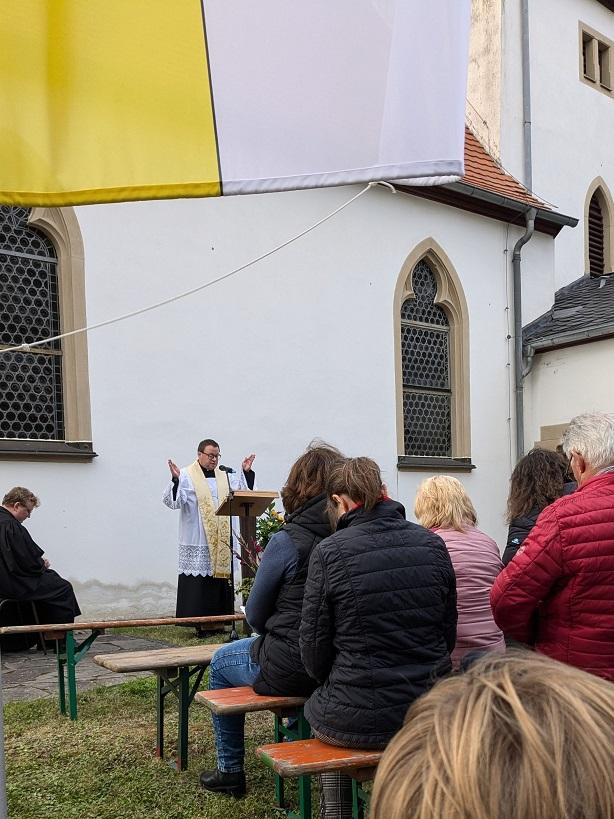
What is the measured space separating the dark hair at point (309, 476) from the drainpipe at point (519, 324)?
420 inches

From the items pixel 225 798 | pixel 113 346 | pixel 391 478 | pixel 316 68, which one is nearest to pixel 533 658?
pixel 316 68

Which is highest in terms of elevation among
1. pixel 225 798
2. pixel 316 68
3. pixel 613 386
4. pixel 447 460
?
pixel 316 68

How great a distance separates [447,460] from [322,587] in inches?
410

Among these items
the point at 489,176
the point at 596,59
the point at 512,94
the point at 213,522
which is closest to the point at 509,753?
the point at 213,522

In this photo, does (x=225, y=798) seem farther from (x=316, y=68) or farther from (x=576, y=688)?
(x=576, y=688)

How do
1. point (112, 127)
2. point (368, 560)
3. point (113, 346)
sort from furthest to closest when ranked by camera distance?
1. point (113, 346)
2. point (368, 560)
3. point (112, 127)

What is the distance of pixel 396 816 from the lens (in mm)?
755

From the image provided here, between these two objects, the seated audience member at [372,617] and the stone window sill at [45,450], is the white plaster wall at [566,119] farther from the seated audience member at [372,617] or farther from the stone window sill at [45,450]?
the seated audience member at [372,617]

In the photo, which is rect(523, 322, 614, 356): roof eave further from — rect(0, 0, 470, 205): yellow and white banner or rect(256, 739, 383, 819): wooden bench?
rect(0, 0, 470, 205): yellow and white banner

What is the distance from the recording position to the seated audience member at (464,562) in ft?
13.5

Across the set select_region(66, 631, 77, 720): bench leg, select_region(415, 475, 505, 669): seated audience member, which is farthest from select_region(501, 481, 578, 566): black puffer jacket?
select_region(66, 631, 77, 720): bench leg

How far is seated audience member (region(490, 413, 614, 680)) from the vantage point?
3.21 m

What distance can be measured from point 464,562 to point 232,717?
135 cm

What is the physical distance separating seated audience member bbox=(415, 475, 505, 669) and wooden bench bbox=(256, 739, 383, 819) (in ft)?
2.84
